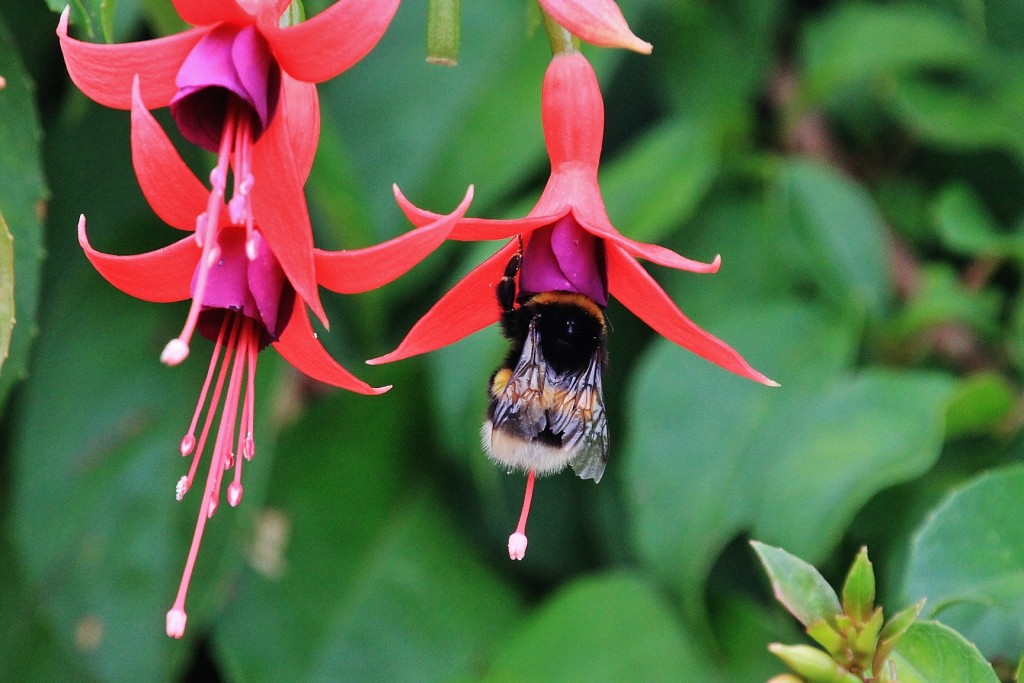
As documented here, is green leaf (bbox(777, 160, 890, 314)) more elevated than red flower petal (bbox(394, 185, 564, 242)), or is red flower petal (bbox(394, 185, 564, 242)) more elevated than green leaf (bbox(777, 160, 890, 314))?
red flower petal (bbox(394, 185, 564, 242))

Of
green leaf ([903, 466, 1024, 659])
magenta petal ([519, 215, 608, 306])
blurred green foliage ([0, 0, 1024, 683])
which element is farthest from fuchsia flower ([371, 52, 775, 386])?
blurred green foliage ([0, 0, 1024, 683])

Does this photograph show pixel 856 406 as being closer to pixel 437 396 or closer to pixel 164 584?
pixel 437 396

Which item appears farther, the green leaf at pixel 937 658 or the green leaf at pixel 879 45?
the green leaf at pixel 879 45

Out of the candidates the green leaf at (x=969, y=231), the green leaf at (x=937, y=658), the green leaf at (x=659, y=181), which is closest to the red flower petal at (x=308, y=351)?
the green leaf at (x=937, y=658)

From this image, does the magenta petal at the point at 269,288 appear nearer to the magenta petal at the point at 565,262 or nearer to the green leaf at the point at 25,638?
the magenta petal at the point at 565,262

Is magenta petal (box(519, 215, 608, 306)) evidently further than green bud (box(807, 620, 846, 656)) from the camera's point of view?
→ Yes

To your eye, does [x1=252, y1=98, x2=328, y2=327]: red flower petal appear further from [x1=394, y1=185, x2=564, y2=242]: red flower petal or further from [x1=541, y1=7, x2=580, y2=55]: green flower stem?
[x1=541, y1=7, x2=580, y2=55]: green flower stem

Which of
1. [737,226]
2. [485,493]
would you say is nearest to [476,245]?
[485,493]
